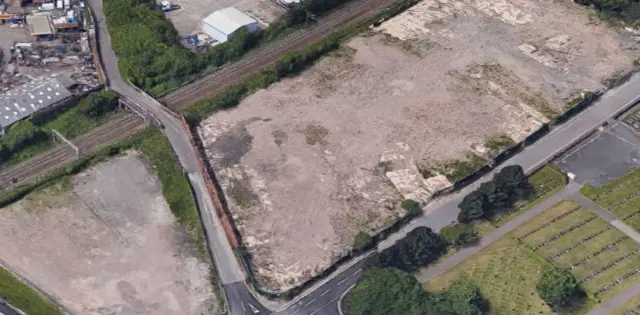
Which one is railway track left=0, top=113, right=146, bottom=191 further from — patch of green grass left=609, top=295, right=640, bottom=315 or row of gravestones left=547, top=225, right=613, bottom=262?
patch of green grass left=609, top=295, right=640, bottom=315

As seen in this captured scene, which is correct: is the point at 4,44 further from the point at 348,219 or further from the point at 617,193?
the point at 617,193

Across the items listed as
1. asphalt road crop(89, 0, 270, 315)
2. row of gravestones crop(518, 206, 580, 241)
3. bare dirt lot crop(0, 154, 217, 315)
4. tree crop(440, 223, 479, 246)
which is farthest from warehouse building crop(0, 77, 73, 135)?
row of gravestones crop(518, 206, 580, 241)

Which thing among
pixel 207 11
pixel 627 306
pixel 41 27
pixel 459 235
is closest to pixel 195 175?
pixel 459 235

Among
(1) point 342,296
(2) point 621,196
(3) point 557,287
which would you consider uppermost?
(3) point 557,287

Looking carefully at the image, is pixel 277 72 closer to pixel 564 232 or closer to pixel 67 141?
pixel 67 141

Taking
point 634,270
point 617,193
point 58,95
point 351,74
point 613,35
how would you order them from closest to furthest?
1. point 634,270
2. point 617,193
3. point 58,95
4. point 351,74
5. point 613,35

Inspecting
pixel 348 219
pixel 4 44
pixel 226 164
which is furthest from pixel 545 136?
pixel 4 44

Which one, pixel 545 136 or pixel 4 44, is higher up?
pixel 4 44
